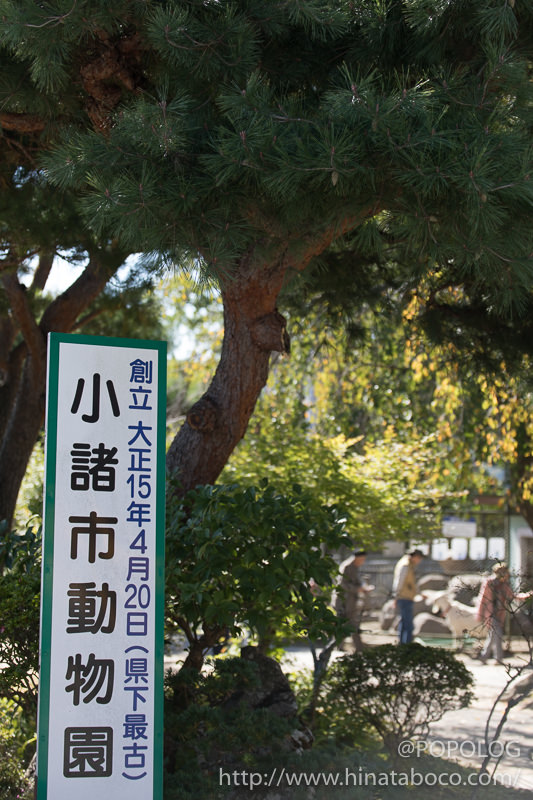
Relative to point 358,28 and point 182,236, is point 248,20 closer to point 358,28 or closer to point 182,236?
point 358,28

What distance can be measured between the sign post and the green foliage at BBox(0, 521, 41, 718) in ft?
3.18

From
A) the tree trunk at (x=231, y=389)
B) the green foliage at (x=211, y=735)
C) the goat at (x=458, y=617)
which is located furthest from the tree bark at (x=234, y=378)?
the goat at (x=458, y=617)

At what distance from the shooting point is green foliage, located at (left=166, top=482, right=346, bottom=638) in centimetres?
430

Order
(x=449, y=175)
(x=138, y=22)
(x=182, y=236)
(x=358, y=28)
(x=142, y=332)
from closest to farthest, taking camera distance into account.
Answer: (x=449, y=175) < (x=182, y=236) < (x=138, y=22) < (x=358, y=28) < (x=142, y=332)

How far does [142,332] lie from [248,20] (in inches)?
268

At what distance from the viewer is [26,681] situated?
14.5ft

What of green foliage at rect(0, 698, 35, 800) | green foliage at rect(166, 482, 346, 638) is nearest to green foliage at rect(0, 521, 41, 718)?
green foliage at rect(0, 698, 35, 800)

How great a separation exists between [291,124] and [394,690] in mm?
3902

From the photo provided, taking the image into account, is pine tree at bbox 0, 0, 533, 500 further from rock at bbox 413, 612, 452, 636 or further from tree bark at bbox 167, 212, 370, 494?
rock at bbox 413, 612, 452, 636

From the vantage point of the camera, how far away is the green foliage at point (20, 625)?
4254 mm

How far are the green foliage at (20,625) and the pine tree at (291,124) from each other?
1886mm

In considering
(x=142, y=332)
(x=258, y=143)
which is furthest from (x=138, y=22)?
(x=142, y=332)

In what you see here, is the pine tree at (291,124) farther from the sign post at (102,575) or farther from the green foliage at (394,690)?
the green foliage at (394,690)

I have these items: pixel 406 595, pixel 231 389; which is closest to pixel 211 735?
pixel 231 389
